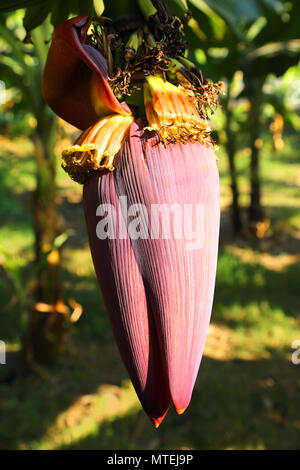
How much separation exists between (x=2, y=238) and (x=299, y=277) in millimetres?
2011

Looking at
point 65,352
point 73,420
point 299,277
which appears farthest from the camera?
point 299,277

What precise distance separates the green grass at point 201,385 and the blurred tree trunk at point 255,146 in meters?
0.50

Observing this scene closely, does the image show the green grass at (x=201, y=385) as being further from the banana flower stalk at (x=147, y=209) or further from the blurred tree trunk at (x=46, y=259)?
the banana flower stalk at (x=147, y=209)

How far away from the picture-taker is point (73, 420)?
136 centimetres

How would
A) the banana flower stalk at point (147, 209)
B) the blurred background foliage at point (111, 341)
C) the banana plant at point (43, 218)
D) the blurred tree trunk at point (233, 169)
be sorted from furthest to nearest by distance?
the blurred tree trunk at point (233, 169), the banana plant at point (43, 218), the blurred background foliage at point (111, 341), the banana flower stalk at point (147, 209)

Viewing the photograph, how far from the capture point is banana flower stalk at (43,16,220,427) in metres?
0.21

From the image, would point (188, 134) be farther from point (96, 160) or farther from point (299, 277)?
point (299, 277)

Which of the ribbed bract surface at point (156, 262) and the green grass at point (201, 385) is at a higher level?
the ribbed bract surface at point (156, 262)

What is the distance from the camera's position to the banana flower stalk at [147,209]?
0.70 feet

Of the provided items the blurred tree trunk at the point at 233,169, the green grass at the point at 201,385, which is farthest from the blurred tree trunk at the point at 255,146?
the green grass at the point at 201,385

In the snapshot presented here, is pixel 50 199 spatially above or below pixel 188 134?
below

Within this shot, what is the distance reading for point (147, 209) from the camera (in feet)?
0.69

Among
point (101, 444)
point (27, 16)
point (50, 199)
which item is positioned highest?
point (27, 16)

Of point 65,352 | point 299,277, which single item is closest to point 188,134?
point 65,352
